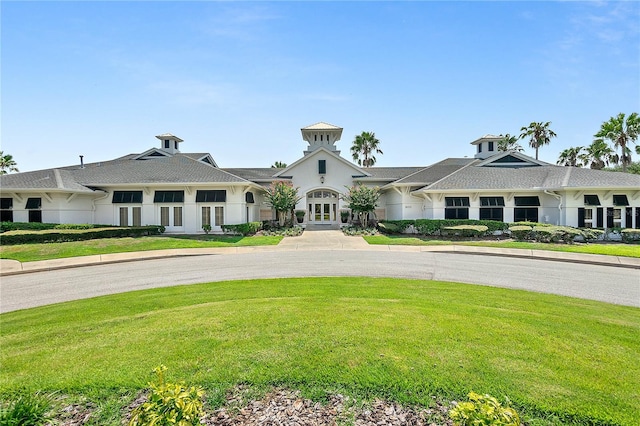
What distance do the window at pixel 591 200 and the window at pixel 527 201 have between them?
2872 mm

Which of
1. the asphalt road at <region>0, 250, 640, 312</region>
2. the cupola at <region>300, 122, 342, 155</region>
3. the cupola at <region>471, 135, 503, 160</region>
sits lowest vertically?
the asphalt road at <region>0, 250, 640, 312</region>

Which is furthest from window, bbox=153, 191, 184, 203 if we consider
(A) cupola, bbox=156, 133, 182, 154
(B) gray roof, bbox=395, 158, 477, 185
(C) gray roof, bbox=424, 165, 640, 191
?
(C) gray roof, bbox=424, 165, 640, 191

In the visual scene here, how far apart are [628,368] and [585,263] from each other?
13.6 m

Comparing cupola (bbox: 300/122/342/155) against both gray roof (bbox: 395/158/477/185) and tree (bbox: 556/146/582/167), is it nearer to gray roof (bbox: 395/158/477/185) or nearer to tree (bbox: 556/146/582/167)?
gray roof (bbox: 395/158/477/185)

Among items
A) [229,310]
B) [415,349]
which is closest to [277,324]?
[229,310]

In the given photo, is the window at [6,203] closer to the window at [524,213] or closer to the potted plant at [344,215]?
the potted plant at [344,215]

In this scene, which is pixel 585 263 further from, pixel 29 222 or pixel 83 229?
pixel 29 222

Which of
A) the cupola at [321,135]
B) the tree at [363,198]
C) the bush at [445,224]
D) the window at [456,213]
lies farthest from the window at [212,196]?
the window at [456,213]

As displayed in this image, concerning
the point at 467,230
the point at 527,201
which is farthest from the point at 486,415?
the point at 527,201

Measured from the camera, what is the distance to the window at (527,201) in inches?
981

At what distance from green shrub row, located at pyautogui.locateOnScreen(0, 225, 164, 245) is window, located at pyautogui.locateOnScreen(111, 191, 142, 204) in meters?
3.06

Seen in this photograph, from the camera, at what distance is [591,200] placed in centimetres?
2345

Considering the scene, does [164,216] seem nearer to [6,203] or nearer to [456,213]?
[6,203]

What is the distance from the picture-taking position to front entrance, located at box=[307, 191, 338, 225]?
33.5 meters
